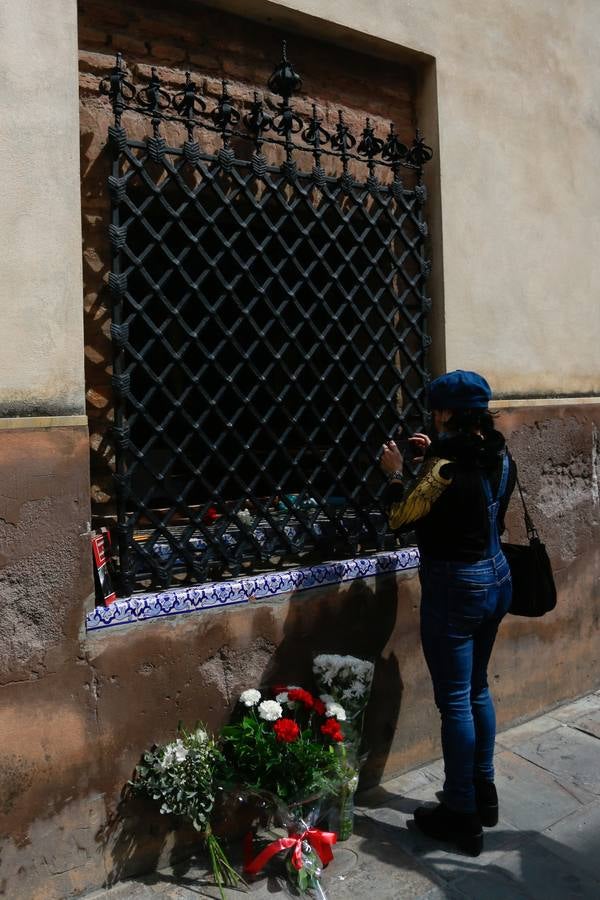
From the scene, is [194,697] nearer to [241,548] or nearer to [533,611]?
[241,548]

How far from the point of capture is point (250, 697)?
119 inches

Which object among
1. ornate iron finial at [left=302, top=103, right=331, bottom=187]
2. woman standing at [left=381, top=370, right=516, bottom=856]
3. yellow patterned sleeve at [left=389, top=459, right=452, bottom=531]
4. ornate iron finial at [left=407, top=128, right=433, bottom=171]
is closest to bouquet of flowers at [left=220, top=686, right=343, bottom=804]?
woman standing at [left=381, top=370, right=516, bottom=856]

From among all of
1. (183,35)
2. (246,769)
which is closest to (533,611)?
(246,769)

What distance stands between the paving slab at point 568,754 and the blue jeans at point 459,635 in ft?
2.67

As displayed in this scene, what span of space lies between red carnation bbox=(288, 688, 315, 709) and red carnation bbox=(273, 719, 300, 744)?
0.16 meters

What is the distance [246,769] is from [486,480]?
1.45 m

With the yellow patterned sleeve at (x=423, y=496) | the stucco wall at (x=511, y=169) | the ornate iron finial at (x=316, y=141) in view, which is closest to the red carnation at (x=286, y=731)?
the yellow patterned sleeve at (x=423, y=496)

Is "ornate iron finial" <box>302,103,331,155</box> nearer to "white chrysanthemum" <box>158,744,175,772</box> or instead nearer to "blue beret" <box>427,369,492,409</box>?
"blue beret" <box>427,369,492,409</box>

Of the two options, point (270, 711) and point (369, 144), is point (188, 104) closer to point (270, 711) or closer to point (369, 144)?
point (369, 144)

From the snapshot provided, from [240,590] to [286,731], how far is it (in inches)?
23.3

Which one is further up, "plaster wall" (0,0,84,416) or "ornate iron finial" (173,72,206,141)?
"ornate iron finial" (173,72,206,141)

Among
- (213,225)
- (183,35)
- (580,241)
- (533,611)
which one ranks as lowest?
(533,611)

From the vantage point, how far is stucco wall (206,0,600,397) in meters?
3.86

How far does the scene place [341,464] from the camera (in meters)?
3.78
